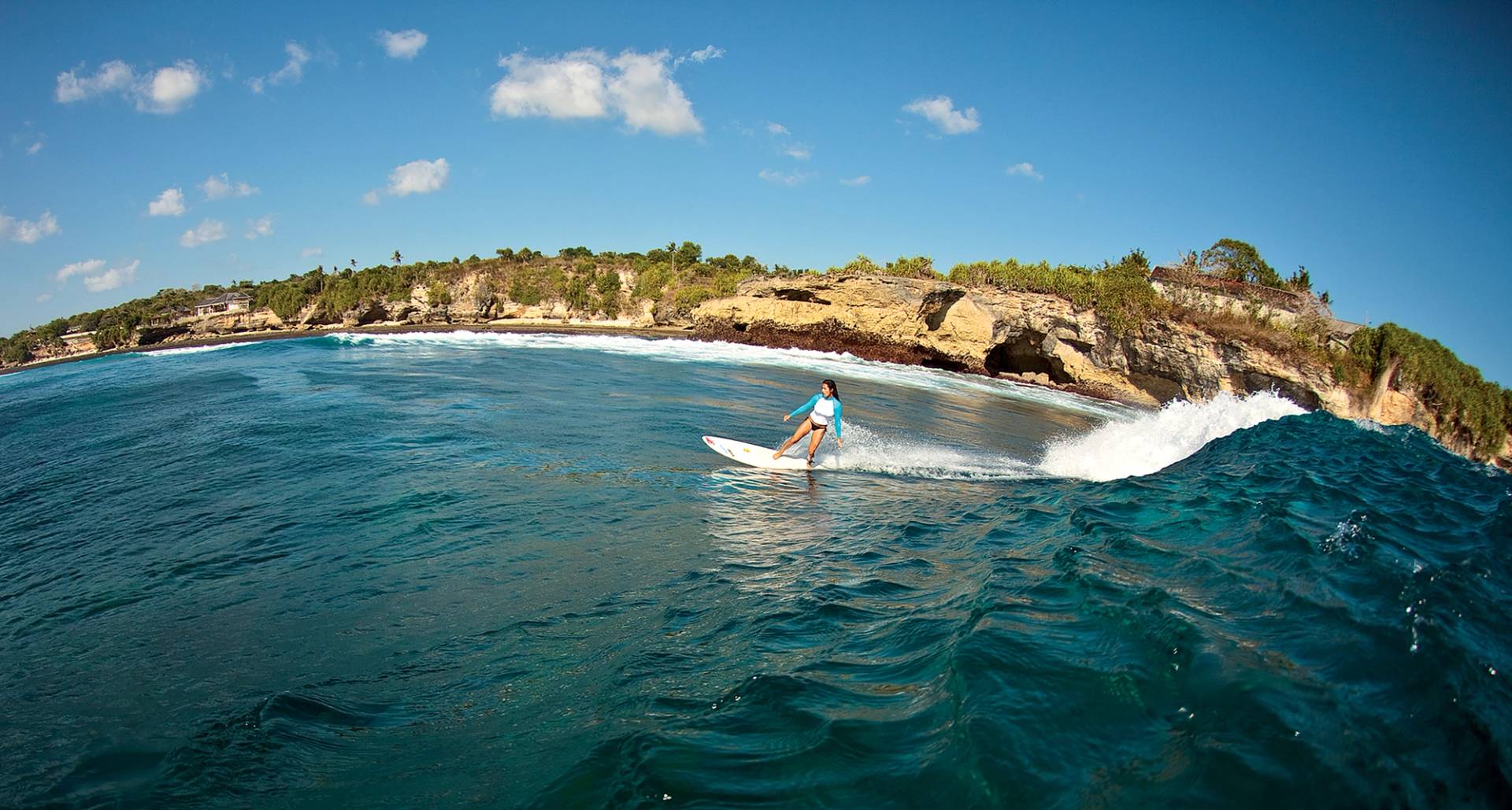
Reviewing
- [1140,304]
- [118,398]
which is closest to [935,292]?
[1140,304]

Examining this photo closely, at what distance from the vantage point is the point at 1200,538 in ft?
24.1

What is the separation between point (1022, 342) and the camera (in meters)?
44.9

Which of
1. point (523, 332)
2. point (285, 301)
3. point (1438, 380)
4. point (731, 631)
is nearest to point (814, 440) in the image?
point (731, 631)

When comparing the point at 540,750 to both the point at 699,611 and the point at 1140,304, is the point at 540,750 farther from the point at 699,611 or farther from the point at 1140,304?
the point at 1140,304

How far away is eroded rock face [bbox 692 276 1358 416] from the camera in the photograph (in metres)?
36.8

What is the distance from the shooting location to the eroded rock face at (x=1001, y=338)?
1447 inches

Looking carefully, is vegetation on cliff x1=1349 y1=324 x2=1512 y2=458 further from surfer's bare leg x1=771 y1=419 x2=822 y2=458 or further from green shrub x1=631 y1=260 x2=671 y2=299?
green shrub x1=631 y1=260 x2=671 y2=299

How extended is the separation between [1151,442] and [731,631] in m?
14.0

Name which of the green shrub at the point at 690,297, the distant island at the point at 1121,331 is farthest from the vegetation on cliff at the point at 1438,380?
the green shrub at the point at 690,297

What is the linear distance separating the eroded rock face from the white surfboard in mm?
34167

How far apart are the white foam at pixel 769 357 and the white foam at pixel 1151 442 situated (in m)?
12.2

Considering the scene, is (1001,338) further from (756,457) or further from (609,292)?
(609,292)

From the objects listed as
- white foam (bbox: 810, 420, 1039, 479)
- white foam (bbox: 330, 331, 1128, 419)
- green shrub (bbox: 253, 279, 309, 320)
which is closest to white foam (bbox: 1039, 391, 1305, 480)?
white foam (bbox: 810, 420, 1039, 479)

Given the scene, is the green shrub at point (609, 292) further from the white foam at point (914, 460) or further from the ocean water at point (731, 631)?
the ocean water at point (731, 631)
